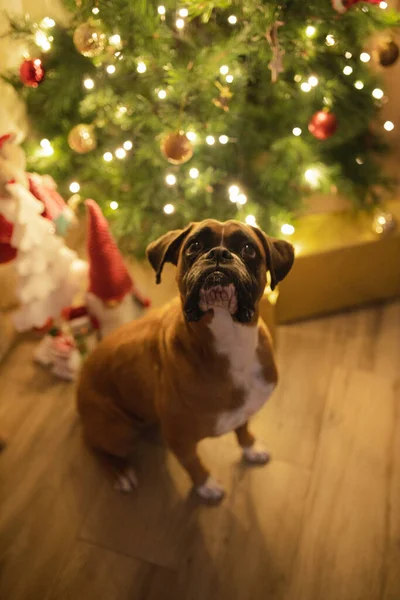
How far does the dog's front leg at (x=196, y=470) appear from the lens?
55.3 inches

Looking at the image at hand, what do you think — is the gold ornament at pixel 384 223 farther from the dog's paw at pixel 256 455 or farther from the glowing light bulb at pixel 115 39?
the glowing light bulb at pixel 115 39

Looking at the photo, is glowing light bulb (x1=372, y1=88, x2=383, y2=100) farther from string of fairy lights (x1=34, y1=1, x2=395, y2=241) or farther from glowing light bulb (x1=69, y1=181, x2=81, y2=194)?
glowing light bulb (x1=69, y1=181, x2=81, y2=194)

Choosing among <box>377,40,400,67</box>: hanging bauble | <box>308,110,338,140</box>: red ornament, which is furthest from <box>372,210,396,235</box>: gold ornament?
<box>377,40,400,67</box>: hanging bauble

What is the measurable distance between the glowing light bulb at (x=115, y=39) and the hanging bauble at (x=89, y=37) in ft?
0.06

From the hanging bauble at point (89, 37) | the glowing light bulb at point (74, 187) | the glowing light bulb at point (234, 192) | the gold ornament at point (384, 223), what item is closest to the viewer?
the hanging bauble at point (89, 37)

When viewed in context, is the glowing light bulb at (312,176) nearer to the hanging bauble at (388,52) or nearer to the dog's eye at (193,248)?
the hanging bauble at (388,52)

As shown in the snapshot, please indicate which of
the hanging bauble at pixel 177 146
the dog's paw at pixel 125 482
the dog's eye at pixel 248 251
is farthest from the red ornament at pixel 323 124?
the dog's paw at pixel 125 482

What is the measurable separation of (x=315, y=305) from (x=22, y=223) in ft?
3.89

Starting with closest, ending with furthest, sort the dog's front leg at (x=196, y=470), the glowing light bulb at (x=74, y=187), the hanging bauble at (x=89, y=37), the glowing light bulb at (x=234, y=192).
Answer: the dog's front leg at (x=196, y=470)
the hanging bauble at (x=89, y=37)
the glowing light bulb at (x=234, y=192)
the glowing light bulb at (x=74, y=187)

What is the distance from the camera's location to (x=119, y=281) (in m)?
1.83

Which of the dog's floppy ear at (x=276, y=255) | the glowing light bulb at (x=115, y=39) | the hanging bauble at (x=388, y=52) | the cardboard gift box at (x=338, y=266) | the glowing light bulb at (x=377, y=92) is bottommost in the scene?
the cardboard gift box at (x=338, y=266)

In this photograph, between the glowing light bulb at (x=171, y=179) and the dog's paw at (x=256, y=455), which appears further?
the glowing light bulb at (x=171, y=179)

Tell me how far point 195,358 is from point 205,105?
0.96 m

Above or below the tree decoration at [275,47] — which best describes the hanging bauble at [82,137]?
below
